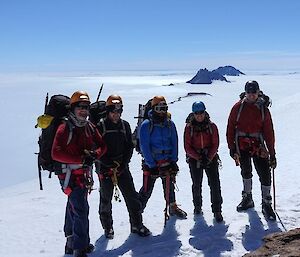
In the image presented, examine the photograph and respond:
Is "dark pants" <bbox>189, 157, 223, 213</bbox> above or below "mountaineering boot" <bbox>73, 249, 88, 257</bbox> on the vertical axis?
above

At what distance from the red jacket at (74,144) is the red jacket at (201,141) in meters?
1.88

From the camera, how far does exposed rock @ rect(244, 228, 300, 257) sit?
5164 mm

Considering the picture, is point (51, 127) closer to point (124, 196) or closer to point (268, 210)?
point (124, 196)

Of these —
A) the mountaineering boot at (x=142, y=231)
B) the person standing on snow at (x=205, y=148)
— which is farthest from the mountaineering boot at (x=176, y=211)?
the mountaineering boot at (x=142, y=231)

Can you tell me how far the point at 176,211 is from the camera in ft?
27.4

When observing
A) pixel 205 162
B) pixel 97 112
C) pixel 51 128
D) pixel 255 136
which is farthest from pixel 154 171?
pixel 51 128

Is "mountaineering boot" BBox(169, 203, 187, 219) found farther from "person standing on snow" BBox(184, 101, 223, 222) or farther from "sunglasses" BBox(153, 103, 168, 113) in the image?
"sunglasses" BBox(153, 103, 168, 113)

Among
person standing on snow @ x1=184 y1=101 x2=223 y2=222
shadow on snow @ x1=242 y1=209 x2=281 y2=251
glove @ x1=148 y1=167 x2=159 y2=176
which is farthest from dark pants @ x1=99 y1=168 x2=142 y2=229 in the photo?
shadow on snow @ x1=242 y1=209 x2=281 y2=251

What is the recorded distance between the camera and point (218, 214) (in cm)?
776

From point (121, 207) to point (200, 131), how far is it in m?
3.66

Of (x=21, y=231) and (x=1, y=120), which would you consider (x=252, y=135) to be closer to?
(x=21, y=231)

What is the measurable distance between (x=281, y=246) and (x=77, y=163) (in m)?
3.18

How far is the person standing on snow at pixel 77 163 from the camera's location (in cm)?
624

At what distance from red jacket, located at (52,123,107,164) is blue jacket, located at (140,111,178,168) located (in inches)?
42.2
